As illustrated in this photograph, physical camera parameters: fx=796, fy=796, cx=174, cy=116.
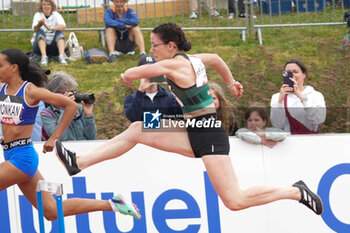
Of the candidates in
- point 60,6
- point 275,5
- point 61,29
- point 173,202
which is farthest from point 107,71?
point 173,202

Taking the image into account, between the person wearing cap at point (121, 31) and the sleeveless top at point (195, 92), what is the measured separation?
152 inches

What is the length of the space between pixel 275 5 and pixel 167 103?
190 inches

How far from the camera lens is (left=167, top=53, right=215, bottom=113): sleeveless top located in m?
6.23

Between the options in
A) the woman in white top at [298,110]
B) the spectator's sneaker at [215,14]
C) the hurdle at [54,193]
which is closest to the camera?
the hurdle at [54,193]

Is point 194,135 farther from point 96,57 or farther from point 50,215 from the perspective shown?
point 96,57

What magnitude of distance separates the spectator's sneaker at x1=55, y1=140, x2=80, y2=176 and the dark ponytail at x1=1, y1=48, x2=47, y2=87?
0.53 metres

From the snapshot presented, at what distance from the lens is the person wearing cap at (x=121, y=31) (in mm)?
10188

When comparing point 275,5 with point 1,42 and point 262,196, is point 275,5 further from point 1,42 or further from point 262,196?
point 262,196

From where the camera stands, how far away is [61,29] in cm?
1026

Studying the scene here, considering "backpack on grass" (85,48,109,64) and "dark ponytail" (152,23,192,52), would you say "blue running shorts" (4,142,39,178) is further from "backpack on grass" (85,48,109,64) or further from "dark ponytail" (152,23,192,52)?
"backpack on grass" (85,48,109,64)

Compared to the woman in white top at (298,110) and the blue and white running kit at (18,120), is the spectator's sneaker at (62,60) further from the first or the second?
the woman in white top at (298,110)

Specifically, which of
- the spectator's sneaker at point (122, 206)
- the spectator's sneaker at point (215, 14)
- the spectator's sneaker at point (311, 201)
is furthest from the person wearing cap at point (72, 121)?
the spectator's sneaker at point (215, 14)

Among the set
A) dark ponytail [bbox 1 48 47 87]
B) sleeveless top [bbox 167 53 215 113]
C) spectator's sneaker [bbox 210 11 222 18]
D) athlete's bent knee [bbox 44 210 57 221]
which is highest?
spectator's sneaker [bbox 210 11 222 18]

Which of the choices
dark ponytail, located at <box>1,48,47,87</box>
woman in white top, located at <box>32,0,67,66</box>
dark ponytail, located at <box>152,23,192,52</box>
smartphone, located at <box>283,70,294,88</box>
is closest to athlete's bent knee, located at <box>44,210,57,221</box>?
dark ponytail, located at <box>1,48,47,87</box>
